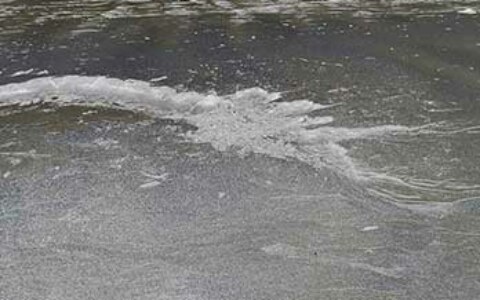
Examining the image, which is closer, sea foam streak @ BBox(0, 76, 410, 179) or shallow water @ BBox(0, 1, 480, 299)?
shallow water @ BBox(0, 1, 480, 299)

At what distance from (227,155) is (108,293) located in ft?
5.42

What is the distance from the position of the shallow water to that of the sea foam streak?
19 millimetres

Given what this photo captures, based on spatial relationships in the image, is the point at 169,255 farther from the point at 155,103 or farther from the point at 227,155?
the point at 155,103

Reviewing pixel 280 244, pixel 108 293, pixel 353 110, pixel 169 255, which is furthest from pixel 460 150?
pixel 108 293

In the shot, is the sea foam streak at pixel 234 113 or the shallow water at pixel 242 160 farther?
the sea foam streak at pixel 234 113

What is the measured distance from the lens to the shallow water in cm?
340

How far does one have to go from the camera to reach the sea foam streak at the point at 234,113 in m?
4.72

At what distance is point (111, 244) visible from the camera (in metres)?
3.66

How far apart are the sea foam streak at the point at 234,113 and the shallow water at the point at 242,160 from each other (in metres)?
0.02

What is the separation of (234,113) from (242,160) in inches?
32.4

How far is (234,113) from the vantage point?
5324 millimetres

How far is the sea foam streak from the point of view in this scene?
4.72m

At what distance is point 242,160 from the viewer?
458 centimetres

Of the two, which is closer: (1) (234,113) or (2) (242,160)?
(2) (242,160)
